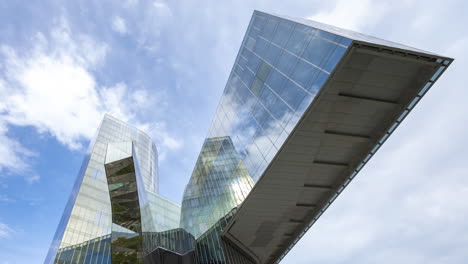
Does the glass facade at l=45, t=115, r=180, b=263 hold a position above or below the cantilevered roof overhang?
above

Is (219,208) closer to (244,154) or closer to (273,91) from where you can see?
(244,154)

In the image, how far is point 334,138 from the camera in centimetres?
1806

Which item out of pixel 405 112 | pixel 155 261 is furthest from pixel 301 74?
pixel 155 261

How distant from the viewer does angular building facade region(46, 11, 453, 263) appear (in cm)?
1432

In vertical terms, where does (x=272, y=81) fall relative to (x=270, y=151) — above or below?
above

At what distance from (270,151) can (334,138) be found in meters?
4.50

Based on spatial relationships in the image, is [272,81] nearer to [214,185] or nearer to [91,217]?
[214,185]

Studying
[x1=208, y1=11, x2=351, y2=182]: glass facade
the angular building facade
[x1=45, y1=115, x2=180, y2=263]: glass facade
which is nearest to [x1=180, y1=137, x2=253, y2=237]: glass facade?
the angular building facade

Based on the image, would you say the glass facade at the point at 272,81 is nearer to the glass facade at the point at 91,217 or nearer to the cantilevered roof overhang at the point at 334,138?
the cantilevered roof overhang at the point at 334,138

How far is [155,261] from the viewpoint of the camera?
2512 cm

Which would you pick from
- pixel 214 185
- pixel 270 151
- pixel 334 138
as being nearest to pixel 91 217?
pixel 214 185

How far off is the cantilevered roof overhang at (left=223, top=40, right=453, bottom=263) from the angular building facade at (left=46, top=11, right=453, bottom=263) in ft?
0.25

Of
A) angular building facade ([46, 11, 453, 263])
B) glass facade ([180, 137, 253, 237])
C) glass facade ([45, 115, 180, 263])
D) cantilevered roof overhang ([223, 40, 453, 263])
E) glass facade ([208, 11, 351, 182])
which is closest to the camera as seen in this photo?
cantilevered roof overhang ([223, 40, 453, 263])

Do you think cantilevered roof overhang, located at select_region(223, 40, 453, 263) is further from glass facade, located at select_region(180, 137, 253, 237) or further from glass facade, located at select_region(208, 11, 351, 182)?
glass facade, located at select_region(180, 137, 253, 237)
